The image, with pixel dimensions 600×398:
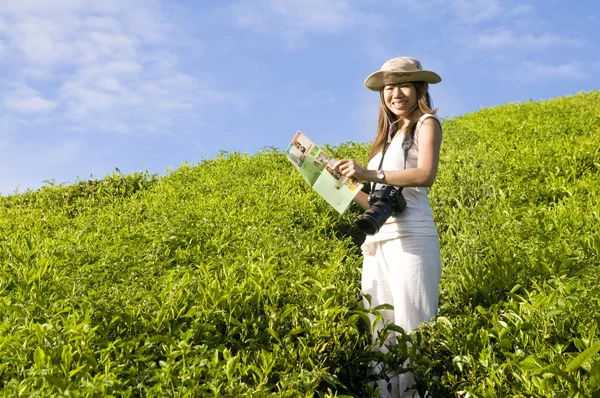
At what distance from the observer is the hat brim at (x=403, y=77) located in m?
4.20

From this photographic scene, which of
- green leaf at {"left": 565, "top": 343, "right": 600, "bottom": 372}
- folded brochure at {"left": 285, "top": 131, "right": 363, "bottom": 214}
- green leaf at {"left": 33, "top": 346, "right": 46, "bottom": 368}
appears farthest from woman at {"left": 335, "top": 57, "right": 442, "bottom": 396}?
green leaf at {"left": 33, "top": 346, "right": 46, "bottom": 368}

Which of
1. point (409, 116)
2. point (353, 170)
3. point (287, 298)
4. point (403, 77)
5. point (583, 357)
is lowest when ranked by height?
point (583, 357)

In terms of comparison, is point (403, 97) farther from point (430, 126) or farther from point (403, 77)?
point (430, 126)

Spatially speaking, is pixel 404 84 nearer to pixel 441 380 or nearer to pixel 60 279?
pixel 441 380

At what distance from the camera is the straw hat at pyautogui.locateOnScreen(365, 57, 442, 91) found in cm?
420

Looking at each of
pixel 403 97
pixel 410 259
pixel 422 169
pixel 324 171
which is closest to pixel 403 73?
pixel 403 97

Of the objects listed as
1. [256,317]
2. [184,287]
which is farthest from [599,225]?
[184,287]

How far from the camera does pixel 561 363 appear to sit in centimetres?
351

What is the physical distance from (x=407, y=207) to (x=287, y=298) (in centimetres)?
104

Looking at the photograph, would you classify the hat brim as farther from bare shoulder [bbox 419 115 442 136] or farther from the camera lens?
the camera lens

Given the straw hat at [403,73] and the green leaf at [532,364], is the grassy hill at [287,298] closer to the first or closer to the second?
the green leaf at [532,364]

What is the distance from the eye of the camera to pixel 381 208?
3.99 meters

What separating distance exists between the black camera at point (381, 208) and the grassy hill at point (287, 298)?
543 mm

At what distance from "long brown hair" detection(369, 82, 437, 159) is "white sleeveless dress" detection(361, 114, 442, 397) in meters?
0.12
